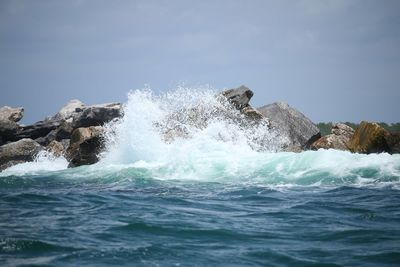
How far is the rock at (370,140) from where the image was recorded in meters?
18.3

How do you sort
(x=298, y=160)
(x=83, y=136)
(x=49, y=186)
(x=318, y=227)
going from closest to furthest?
(x=318, y=227)
(x=49, y=186)
(x=298, y=160)
(x=83, y=136)

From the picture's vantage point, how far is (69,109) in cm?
3272

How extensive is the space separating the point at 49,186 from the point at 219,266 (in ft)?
30.2

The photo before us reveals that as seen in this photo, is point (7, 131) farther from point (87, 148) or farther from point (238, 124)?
point (238, 124)

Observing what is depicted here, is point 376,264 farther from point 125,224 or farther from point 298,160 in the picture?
point 298,160

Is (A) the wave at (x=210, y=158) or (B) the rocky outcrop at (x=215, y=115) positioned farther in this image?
(B) the rocky outcrop at (x=215, y=115)

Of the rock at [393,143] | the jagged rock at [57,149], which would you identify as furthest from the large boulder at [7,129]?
the rock at [393,143]

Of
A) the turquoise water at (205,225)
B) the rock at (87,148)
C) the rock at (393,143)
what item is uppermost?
the rock at (87,148)

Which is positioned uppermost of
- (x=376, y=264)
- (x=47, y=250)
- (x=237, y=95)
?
(x=237, y=95)

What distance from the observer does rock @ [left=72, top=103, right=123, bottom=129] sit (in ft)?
84.1

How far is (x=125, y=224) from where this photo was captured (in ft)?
23.7

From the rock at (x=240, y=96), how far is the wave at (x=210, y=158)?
3.23 ft

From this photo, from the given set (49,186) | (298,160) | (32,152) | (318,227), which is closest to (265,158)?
(298,160)

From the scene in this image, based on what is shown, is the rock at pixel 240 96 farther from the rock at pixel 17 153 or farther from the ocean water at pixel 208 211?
the rock at pixel 17 153
